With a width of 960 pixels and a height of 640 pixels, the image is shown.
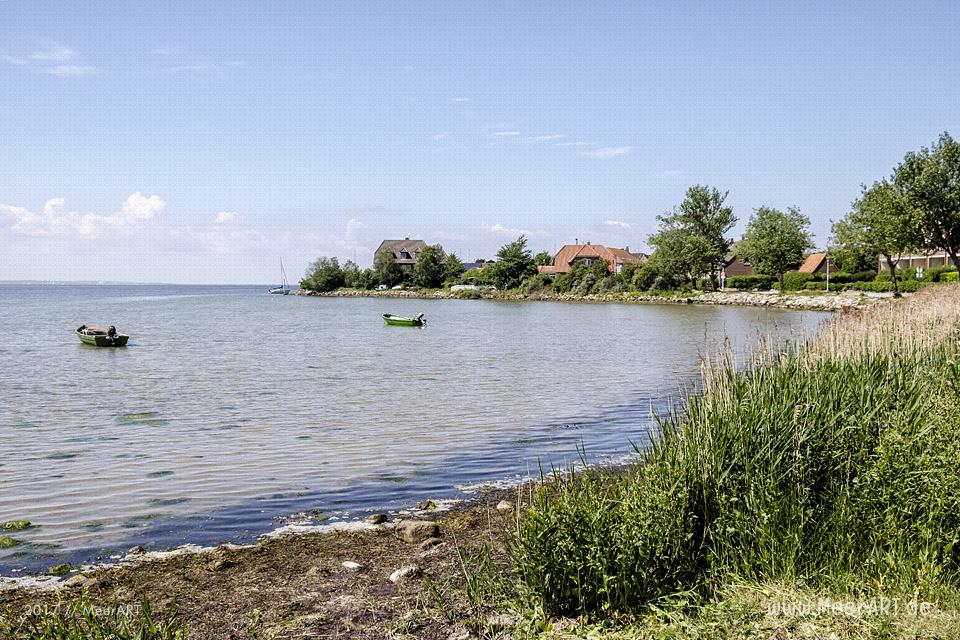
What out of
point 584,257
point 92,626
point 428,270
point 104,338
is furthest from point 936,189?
point 428,270

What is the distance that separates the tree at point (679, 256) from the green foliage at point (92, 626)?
97349mm

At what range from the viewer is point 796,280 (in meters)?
93.4

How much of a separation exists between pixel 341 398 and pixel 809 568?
724 inches

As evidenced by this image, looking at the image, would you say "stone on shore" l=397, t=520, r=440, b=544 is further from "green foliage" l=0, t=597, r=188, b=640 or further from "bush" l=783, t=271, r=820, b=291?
"bush" l=783, t=271, r=820, b=291

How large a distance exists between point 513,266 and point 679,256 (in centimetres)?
3487

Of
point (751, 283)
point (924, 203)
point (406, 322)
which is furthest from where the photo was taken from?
point (751, 283)

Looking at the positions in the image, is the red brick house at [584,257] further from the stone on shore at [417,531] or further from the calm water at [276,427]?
the stone on shore at [417,531]

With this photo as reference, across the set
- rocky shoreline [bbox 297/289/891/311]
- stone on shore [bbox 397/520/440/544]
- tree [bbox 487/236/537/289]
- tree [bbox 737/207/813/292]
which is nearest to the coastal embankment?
stone on shore [bbox 397/520/440/544]

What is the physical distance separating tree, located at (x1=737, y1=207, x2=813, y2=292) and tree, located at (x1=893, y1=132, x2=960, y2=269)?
35431 millimetres

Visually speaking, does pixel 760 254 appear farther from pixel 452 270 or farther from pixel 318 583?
pixel 318 583

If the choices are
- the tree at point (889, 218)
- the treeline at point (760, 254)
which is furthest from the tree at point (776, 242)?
the tree at point (889, 218)

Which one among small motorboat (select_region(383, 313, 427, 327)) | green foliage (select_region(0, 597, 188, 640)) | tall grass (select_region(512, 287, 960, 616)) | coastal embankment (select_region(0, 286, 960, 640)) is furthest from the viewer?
small motorboat (select_region(383, 313, 427, 327))

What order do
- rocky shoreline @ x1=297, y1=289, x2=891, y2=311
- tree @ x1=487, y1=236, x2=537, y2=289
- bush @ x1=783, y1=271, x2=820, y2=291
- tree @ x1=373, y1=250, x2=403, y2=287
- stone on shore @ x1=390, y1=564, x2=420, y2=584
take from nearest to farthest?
1. stone on shore @ x1=390, y1=564, x2=420, y2=584
2. rocky shoreline @ x1=297, y1=289, x2=891, y2=311
3. bush @ x1=783, y1=271, x2=820, y2=291
4. tree @ x1=487, y1=236, x2=537, y2=289
5. tree @ x1=373, y1=250, x2=403, y2=287

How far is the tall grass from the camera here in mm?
6219
